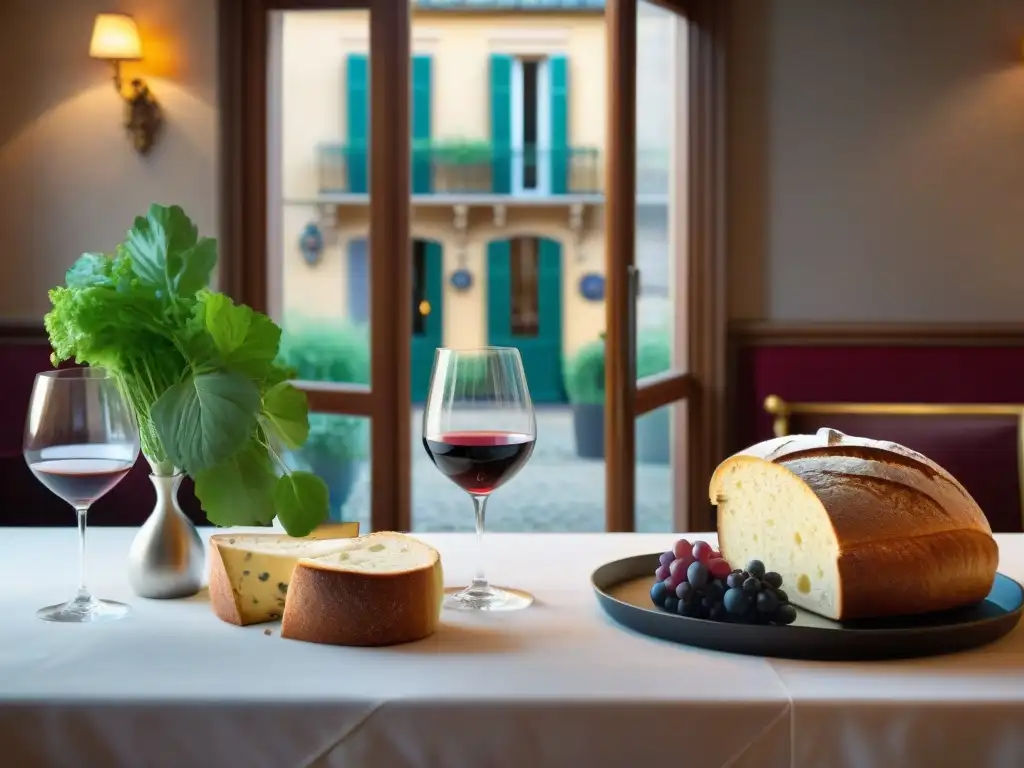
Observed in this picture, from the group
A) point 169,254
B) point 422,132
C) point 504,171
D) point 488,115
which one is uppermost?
point 488,115

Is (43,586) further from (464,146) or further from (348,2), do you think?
(464,146)

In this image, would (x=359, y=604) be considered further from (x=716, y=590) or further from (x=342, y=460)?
(x=342, y=460)

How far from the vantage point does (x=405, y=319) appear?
3.55 meters

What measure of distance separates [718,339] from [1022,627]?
2731mm

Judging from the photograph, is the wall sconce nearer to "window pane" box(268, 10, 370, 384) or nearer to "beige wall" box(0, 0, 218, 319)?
"beige wall" box(0, 0, 218, 319)

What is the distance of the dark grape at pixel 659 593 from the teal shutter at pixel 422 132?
1312cm

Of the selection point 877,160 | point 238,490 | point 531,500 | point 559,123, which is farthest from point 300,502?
point 559,123

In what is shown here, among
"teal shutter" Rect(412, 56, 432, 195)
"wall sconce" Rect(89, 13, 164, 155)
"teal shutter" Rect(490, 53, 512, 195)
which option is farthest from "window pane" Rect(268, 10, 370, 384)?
"teal shutter" Rect(490, 53, 512, 195)

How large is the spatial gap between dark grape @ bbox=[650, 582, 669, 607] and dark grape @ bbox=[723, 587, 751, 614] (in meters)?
0.08

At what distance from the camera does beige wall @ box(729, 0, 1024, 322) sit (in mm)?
Answer: 3768

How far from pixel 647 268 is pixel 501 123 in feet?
37.5

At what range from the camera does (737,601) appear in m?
1.03

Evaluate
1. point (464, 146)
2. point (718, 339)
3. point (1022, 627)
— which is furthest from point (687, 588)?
point (464, 146)

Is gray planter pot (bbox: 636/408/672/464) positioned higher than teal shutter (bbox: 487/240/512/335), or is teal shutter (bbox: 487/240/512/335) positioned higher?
teal shutter (bbox: 487/240/512/335)
